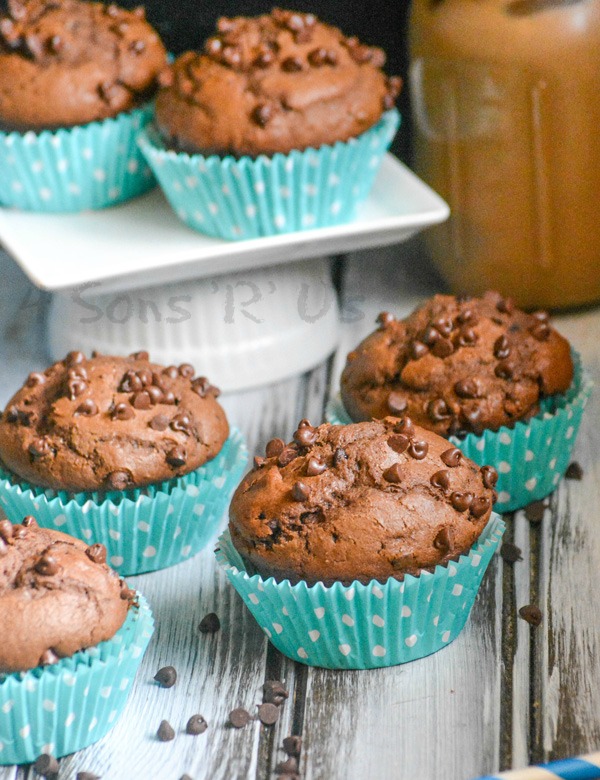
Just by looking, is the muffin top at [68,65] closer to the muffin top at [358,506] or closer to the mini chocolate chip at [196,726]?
the muffin top at [358,506]

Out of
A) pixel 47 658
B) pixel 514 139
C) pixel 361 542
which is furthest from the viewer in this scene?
pixel 514 139

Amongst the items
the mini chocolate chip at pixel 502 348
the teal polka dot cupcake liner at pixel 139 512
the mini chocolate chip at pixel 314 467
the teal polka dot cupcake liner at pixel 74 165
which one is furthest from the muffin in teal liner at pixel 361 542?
the teal polka dot cupcake liner at pixel 74 165

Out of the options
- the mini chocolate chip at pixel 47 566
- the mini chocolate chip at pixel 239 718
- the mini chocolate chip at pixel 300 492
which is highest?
the mini chocolate chip at pixel 47 566

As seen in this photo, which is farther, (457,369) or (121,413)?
(457,369)

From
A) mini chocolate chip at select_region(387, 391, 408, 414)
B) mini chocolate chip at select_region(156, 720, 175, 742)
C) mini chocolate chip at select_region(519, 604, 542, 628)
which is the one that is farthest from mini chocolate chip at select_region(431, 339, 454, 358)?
mini chocolate chip at select_region(156, 720, 175, 742)

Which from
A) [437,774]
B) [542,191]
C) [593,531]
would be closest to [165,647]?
[437,774]

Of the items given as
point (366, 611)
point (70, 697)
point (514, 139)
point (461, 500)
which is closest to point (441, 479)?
point (461, 500)

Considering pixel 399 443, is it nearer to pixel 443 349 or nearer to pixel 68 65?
pixel 443 349

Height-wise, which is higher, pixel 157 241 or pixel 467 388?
pixel 157 241
